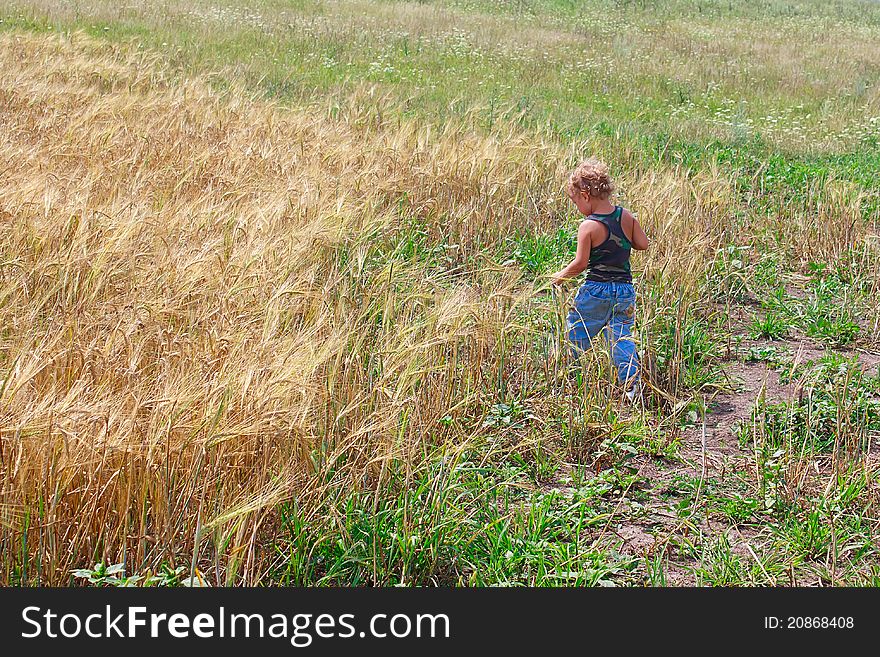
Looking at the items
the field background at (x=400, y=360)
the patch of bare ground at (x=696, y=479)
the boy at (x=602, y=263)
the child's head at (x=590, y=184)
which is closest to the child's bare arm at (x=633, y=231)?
the boy at (x=602, y=263)

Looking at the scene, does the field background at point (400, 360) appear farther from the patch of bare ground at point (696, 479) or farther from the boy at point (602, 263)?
the boy at point (602, 263)

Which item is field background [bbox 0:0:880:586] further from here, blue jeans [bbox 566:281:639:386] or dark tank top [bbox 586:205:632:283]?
dark tank top [bbox 586:205:632:283]

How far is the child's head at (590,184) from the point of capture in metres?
4.11

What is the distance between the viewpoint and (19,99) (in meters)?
7.70

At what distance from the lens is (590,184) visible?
4129 millimetres

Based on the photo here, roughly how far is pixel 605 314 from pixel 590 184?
614 mm

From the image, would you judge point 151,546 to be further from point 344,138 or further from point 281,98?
point 281,98

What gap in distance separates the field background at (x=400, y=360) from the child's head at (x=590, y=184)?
0.50 meters

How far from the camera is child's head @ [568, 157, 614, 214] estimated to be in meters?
4.11

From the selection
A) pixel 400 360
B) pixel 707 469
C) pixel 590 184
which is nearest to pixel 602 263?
pixel 590 184

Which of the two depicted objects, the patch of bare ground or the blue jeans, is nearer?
the patch of bare ground

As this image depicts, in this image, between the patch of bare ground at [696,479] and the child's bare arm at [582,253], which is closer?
the patch of bare ground at [696,479]

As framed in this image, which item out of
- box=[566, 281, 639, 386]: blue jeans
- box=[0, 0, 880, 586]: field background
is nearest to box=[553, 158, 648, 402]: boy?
box=[566, 281, 639, 386]: blue jeans

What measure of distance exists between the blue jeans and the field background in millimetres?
119
